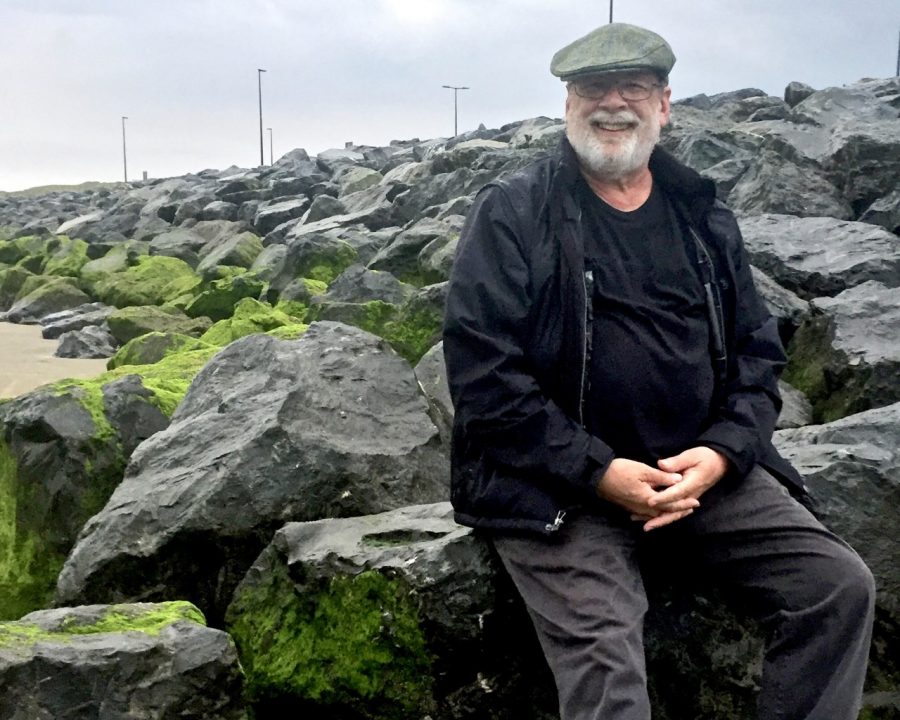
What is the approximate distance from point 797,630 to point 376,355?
278 cm

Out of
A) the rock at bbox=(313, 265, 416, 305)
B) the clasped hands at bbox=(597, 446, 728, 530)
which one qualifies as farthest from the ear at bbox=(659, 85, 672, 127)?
the rock at bbox=(313, 265, 416, 305)

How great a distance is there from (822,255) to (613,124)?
4.87 m

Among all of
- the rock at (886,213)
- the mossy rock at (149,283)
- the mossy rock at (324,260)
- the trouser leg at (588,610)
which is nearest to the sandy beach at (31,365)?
the mossy rock at (149,283)

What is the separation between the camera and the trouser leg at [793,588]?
134 inches

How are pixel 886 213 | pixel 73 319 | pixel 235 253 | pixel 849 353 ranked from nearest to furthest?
pixel 849 353 < pixel 886 213 < pixel 73 319 < pixel 235 253

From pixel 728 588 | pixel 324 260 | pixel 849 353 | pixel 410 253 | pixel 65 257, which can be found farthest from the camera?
pixel 65 257

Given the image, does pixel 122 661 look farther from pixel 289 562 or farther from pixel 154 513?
pixel 154 513

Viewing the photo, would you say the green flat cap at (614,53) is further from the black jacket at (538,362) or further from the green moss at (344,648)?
the green moss at (344,648)

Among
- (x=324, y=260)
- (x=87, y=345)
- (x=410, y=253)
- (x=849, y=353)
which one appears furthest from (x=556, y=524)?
(x=87, y=345)

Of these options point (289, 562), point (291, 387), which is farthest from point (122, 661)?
point (291, 387)

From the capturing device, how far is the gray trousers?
328 centimetres

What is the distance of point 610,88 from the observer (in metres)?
4.05

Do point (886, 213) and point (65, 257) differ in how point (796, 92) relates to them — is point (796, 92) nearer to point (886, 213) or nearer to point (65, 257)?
point (886, 213)

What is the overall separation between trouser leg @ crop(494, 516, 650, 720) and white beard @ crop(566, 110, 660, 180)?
1365 mm
